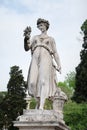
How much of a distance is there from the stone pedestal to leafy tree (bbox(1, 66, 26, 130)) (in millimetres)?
43551

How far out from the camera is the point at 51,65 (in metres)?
13.2

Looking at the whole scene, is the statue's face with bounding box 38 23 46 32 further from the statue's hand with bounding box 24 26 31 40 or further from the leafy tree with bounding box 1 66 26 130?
the leafy tree with bounding box 1 66 26 130

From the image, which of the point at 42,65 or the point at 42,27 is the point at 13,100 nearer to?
the point at 42,27

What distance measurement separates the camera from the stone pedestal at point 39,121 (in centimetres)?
1204

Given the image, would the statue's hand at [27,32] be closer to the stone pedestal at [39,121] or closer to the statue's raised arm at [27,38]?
the statue's raised arm at [27,38]

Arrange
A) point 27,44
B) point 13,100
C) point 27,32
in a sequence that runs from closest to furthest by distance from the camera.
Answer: point 27,32 < point 27,44 < point 13,100

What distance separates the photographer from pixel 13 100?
57.7 meters

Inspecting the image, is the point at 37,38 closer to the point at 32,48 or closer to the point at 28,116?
the point at 32,48

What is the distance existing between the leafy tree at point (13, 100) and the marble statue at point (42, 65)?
4272 centimetres

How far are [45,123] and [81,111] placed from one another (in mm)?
24772

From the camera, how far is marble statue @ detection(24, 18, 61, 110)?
1281cm

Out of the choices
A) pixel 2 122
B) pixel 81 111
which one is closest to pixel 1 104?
pixel 2 122

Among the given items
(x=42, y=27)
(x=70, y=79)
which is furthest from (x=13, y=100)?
(x=42, y=27)

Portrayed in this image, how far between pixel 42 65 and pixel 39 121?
66.3 inches
